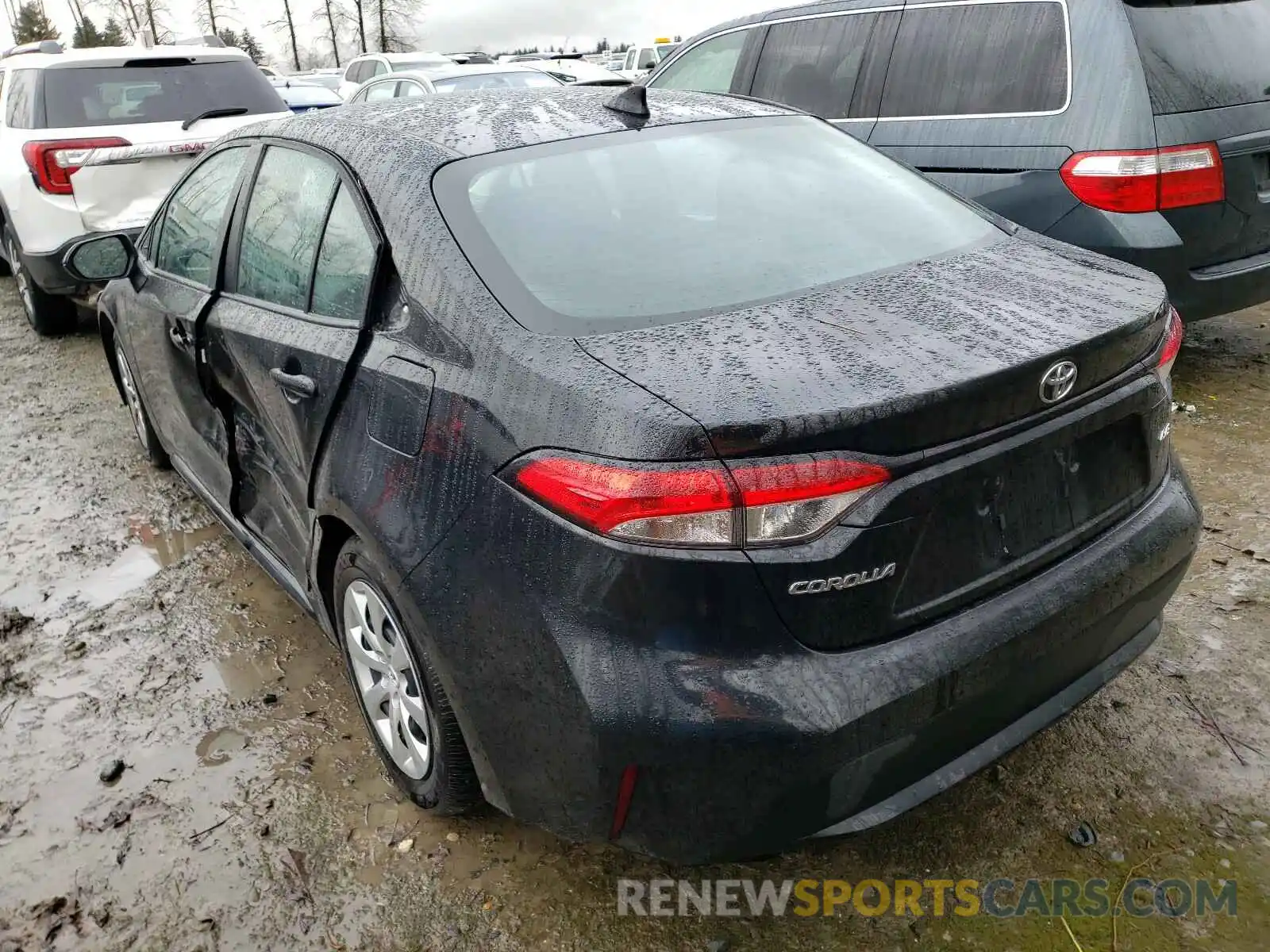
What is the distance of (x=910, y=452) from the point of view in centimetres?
165

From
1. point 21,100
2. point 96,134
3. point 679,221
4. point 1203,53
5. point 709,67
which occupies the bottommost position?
point 96,134

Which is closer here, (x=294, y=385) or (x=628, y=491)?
(x=628, y=491)

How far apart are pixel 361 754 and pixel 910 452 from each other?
1.74 metres

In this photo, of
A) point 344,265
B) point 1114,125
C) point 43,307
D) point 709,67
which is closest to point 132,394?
point 344,265

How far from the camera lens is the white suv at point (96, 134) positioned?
6098mm

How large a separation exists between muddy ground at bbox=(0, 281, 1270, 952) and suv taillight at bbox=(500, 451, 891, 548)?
829 mm

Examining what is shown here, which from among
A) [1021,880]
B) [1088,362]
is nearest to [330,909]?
[1021,880]

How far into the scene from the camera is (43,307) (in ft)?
22.8

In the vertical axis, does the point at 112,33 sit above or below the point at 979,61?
below

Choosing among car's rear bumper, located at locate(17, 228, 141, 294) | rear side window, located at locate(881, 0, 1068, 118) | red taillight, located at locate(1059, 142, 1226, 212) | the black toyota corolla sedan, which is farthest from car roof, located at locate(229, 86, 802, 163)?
car's rear bumper, located at locate(17, 228, 141, 294)

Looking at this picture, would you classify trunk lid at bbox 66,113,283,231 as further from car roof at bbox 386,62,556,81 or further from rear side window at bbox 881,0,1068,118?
car roof at bbox 386,62,556,81

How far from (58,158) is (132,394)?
244 centimetres

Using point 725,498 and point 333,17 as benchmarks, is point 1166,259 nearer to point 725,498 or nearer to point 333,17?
point 725,498

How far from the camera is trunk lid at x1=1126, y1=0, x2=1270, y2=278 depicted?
13.1 ft
